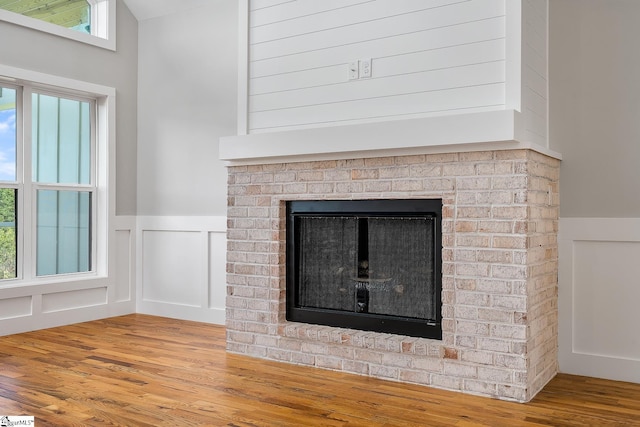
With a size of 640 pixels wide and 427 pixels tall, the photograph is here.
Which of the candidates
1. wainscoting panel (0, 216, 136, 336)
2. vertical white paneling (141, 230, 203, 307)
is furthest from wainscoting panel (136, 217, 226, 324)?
wainscoting panel (0, 216, 136, 336)

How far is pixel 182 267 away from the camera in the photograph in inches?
201

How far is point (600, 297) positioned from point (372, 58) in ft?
6.05

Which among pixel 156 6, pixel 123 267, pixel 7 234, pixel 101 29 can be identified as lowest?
pixel 123 267

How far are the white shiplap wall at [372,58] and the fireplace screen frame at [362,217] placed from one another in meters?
0.48

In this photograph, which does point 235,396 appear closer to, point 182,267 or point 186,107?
point 182,267

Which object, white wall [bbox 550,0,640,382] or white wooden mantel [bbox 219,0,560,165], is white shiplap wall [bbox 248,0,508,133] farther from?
white wall [bbox 550,0,640,382]

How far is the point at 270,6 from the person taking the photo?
12.4ft

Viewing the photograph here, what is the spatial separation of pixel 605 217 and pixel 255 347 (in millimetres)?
2199

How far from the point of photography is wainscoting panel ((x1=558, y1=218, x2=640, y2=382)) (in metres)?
3.26

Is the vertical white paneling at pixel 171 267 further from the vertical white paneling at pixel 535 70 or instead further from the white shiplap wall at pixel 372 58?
the vertical white paneling at pixel 535 70

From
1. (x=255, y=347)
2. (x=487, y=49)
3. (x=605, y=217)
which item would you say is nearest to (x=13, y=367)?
(x=255, y=347)

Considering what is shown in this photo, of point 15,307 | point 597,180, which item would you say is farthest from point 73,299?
point 597,180

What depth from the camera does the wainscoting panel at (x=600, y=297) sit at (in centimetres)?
326

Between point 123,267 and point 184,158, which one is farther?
point 123,267
